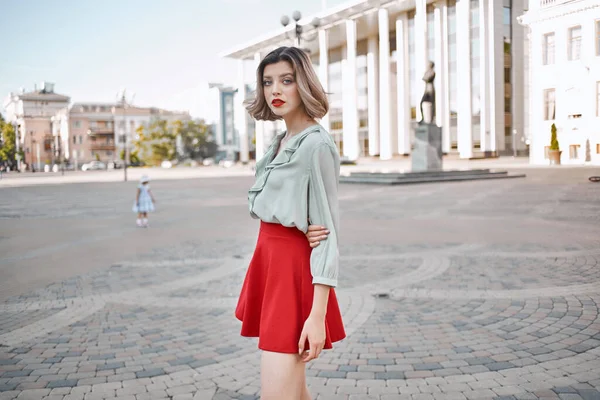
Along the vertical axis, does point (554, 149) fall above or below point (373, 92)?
below

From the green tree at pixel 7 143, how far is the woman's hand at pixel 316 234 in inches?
3782

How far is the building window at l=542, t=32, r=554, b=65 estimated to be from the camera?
4122 cm

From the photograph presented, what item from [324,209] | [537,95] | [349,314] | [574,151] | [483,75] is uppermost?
[483,75]

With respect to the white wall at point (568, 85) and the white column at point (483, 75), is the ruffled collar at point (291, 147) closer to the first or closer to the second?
the white wall at point (568, 85)

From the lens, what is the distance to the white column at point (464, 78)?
182 ft

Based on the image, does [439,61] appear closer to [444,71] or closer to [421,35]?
[444,71]

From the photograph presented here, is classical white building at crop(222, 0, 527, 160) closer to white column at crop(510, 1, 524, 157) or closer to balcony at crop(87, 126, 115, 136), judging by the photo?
white column at crop(510, 1, 524, 157)

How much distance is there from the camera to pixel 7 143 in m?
90.9

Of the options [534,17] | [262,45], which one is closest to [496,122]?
[534,17]

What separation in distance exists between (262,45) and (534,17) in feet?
146

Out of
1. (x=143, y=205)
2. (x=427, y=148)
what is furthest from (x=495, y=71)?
(x=143, y=205)

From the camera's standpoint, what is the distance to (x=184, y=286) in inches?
285

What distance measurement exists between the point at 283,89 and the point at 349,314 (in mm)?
3842

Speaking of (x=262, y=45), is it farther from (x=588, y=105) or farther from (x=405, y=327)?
(x=405, y=327)
